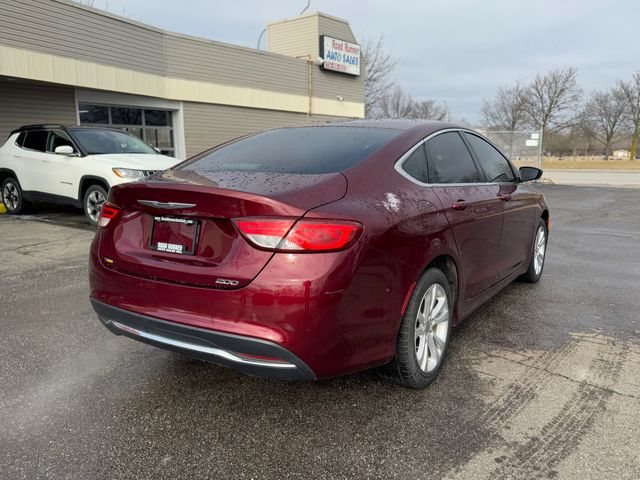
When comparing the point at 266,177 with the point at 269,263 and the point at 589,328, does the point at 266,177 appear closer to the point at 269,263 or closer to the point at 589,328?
the point at 269,263

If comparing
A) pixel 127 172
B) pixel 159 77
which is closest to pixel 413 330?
pixel 127 172

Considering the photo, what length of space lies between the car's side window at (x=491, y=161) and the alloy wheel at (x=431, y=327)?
1.36 meters

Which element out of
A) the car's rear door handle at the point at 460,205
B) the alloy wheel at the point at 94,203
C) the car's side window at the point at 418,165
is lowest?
the alloy wheel at the point at 94,203

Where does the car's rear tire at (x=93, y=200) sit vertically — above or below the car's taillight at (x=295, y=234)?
below

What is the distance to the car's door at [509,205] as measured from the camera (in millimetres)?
4207

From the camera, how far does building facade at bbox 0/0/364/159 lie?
13.4 m

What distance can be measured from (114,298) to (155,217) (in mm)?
515

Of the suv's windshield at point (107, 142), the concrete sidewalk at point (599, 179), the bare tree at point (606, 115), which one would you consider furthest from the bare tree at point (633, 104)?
the suv's windshield at point (107, 142)

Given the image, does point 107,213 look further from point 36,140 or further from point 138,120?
point 138,120

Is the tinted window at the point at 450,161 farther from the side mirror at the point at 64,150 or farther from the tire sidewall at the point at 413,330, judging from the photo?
the side mirror at the point at 64,150

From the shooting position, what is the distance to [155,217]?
2.76 metres

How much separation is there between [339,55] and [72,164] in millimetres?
17015

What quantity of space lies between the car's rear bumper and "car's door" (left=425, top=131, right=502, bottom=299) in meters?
1.44

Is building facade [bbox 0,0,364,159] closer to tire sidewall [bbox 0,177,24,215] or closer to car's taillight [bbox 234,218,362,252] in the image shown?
tire sidewall [bbox 0,177,24,215]
